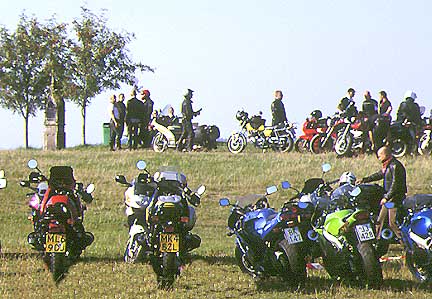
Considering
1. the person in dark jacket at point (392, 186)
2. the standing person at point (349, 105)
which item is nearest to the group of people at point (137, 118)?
the standing person at point (349, 105)

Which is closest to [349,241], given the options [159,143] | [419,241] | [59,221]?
[419,241]

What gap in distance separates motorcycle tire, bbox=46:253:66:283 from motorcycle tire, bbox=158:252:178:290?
1.08m

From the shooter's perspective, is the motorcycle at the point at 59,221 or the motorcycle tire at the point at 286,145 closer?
the motorcycle at the point at 59,221

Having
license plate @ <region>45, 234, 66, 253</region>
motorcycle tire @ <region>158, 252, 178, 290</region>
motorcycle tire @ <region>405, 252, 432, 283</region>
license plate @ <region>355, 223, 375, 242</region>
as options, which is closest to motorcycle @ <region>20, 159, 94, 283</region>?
license plate @ <region>45, 234, 66, 253</region>

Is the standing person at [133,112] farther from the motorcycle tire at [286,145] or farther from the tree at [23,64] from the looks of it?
the tree at [23,64]

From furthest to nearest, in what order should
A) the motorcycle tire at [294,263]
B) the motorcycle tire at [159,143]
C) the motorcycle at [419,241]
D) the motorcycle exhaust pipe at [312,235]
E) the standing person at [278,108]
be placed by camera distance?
the motorcycle tire at [159,143] → the standing person at [278,108] → the motorcycle at [419,241] → the motorcycle exhaust pipe at [312,235] → the motorcycle tire at [294,263]

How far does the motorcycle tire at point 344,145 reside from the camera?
24328 mm

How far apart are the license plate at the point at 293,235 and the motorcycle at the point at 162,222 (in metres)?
1.12

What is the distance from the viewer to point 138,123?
2648 cm

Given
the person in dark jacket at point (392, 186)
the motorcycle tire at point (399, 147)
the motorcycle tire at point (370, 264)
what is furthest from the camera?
the motorcycle tire at point (399, 147)

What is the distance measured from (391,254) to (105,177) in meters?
10.9

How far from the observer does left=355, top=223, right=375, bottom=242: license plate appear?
964 cm

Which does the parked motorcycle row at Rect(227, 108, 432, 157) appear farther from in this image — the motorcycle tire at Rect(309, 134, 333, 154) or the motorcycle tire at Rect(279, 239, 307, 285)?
the motorcycle tire at Rect(279, 239, 307, 285)

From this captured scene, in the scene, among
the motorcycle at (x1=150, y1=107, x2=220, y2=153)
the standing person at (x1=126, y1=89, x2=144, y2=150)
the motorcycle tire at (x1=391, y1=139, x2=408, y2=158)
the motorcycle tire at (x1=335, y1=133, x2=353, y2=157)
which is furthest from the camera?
the motorcycle at (x1=150, y1=107, x2=220, y2=153)
